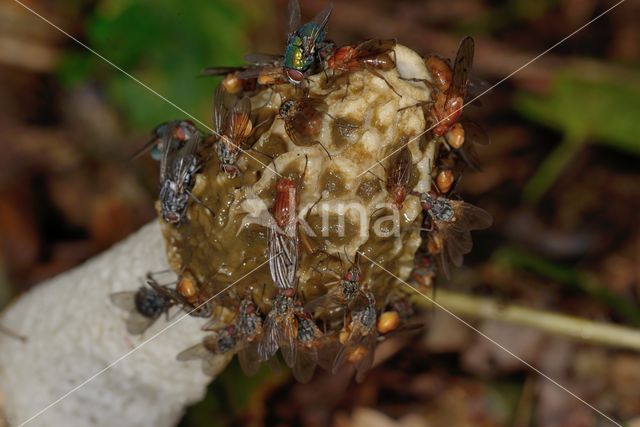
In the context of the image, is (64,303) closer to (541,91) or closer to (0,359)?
(0,359)

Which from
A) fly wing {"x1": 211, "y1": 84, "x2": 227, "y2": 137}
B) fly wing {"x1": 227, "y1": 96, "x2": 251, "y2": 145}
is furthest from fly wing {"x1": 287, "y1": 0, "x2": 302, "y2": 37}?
fly wing {"x1": 227, "y1": 96, "x2": 251, "y2": 145}

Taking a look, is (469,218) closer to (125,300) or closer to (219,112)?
(219,112)

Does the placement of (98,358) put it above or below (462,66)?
below

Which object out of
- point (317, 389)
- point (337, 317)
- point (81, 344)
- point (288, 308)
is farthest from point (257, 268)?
point (317, 389)

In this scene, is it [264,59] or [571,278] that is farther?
[571,278]

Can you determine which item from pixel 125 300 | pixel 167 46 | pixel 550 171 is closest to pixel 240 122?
pixel 125 300

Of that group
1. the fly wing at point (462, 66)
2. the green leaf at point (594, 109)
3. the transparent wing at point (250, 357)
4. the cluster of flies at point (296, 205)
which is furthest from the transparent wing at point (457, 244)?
the green leaf at point (594, 109)

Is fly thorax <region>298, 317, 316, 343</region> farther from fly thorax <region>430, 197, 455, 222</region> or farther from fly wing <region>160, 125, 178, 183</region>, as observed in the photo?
fly wing <region>160, 125, 178, 183</region>
